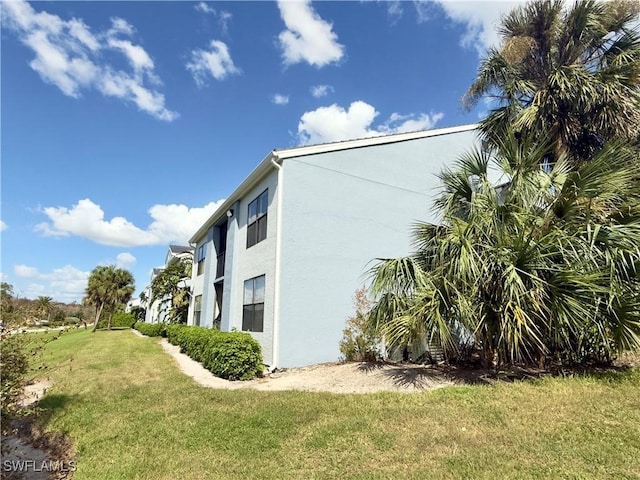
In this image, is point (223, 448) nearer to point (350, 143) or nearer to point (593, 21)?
point (350, 143)

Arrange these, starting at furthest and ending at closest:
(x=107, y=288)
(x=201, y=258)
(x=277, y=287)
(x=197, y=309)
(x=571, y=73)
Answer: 1. (x=107, y=288)
2. (x=201, y=258)
3. (x=197, y=309)
4. (x=277, y=287)
5. (x=571, y=73)

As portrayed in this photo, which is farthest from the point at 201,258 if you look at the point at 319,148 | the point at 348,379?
the point at 348,379

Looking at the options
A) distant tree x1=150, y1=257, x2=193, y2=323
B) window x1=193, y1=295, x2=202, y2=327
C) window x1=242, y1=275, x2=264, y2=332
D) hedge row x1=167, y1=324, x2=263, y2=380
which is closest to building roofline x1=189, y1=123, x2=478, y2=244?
window x1=242, y1=275, x2=264, y2=332

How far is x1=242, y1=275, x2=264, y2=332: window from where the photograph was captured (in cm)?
1241

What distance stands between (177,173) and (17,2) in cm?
1068

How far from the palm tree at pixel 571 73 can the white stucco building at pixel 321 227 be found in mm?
3251

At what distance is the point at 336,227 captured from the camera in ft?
39.1

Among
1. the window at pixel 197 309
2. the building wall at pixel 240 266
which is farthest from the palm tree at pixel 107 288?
the building wall at pixel 240 266

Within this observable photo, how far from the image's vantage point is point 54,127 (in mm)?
10430

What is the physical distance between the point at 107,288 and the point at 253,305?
26869mm

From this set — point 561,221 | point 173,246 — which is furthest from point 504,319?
point 173,246

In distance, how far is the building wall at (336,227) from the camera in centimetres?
1102

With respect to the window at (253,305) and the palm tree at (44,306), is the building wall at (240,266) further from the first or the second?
the palm tree at (44,306)

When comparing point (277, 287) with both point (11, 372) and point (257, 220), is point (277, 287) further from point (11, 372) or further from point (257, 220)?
point (11, 372)
